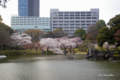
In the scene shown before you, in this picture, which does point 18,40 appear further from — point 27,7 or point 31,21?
point 27,7

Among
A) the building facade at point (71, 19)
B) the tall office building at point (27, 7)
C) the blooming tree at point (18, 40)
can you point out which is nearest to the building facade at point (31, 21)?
the building facade at point (71, 19)

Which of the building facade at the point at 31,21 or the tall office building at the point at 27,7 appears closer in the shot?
the building facade at the point at 31,21

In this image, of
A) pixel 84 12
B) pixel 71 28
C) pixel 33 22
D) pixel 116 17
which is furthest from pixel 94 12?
pixel 116 17

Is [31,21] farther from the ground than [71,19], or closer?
closer

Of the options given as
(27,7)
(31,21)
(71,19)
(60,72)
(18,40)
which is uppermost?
(27,7)

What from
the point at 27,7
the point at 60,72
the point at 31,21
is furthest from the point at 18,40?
the point at 27,7

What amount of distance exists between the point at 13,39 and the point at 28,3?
332ft

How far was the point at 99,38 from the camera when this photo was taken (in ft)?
76.3

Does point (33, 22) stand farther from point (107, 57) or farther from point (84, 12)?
point (107, 57)

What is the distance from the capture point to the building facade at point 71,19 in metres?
96.0

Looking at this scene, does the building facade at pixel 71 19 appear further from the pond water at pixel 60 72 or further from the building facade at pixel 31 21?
the pond water at pixel 60 72

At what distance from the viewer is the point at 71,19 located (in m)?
96.7

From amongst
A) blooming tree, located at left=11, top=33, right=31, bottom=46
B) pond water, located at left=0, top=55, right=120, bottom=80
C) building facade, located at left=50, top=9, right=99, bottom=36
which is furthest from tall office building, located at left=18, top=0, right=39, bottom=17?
pond water, located at left=0, top=55, right=120, bottom=80

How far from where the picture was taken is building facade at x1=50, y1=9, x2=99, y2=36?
315 feet
